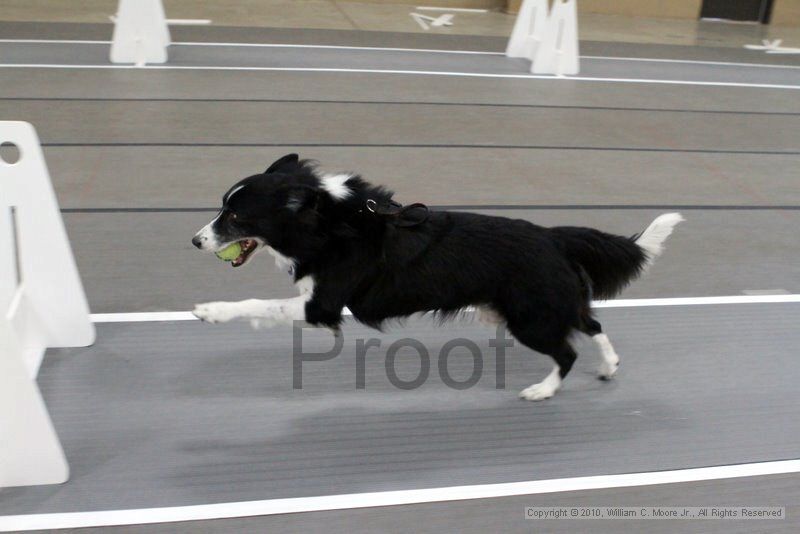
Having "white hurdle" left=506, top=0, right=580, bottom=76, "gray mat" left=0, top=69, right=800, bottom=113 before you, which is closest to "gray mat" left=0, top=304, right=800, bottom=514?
"gray mat" left=0, top=69, right=800, bottom=113

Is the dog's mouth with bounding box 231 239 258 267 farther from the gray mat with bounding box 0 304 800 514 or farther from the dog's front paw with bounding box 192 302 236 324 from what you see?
the gray mat with bounding box 0 304 800 514

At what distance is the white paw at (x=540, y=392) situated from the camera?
2623 millimetres

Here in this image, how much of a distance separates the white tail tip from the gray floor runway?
491 mm

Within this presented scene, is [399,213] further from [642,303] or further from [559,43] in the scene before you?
[559,43]

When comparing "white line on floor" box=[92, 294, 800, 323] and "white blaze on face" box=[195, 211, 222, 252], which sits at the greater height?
"white blaze on face" box=[195, 211, 222, 252]

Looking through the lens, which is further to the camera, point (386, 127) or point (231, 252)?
point (386, 127)

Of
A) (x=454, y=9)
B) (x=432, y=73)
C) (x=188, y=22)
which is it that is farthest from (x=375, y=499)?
(x=454, y=9)

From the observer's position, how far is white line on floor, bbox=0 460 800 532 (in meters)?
1.98

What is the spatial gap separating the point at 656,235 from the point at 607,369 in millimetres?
496

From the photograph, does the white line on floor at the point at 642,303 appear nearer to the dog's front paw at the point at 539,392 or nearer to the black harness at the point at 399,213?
the dog's front paw at the point at 539,392

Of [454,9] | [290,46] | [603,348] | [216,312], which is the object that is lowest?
[603,348]

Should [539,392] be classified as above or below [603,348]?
→ below

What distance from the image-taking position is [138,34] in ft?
A: 20.9

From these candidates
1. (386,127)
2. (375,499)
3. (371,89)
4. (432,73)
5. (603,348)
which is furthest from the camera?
(432,73)
